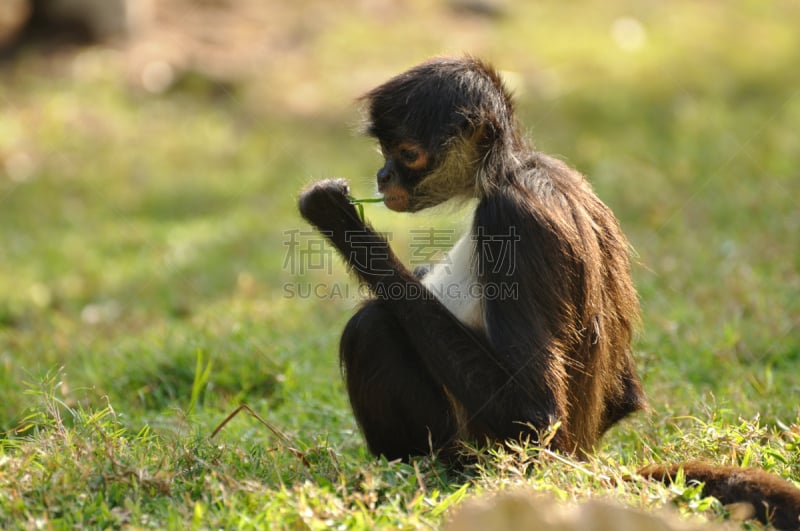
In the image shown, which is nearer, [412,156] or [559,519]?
[559,519]

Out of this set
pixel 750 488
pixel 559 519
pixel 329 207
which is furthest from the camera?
pixel 329 207

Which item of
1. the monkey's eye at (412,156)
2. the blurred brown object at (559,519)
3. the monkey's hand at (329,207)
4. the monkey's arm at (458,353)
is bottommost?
the blurred brown object at (559,519)

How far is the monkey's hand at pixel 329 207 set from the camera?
4512mm

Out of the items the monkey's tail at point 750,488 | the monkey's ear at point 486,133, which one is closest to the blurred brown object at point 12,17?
the monkey's ear at point 486,133

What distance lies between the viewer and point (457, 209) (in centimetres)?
477

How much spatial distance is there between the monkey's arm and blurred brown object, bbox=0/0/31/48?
10368 millimetres

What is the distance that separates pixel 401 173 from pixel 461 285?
24.9 inches

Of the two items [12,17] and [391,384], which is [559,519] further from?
[12,17]

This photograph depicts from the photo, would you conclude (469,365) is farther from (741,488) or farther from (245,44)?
(245,44)

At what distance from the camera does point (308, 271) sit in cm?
905

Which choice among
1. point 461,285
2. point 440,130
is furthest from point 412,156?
point 461,285

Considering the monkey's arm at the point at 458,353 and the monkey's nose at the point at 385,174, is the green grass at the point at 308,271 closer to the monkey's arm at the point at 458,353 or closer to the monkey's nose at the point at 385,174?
the monkey's arm at the point at 458,353

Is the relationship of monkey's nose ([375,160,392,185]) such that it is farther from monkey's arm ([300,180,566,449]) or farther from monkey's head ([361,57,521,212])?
monkey's arm ([300,180,566,449])

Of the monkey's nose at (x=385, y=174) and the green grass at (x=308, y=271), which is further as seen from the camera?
the monkey's nose at (x=385, y=174)
